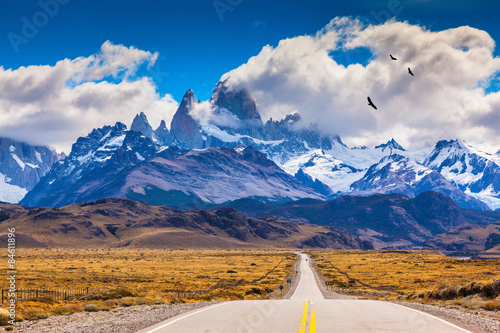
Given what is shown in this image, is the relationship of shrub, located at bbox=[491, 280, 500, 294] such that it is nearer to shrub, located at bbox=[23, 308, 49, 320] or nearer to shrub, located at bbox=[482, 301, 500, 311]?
shrub, located at bbox=[482, 301, 500, 311]

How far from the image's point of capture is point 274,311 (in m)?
29.1

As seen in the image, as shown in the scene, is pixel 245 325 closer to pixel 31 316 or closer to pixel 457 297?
pixel 31 316

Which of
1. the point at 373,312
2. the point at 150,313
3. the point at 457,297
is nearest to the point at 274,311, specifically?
the point at 373,312

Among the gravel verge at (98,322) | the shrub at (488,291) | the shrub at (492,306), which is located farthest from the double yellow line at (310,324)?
the shrub at (488,291)

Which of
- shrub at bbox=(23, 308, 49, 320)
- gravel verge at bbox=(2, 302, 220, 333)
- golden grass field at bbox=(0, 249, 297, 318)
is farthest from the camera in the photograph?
golden grass field at bbox=(0, 249, 297, 318)

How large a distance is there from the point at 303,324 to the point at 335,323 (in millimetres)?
1638

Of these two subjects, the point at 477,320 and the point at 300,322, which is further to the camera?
the point at 477,320

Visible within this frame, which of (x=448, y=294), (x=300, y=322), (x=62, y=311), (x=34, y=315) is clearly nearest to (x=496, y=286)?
(x=448, y=294)

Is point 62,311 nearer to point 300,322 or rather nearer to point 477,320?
point 300,322

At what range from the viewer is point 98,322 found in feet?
86.5

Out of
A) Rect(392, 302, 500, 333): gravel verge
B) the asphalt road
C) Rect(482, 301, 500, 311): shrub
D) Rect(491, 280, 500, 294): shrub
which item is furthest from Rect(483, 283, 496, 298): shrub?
the asphalt road

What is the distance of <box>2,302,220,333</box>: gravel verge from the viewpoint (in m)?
23.3

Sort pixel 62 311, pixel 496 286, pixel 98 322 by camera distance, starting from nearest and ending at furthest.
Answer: pixel 98 322 → pixel 62 311 → pixel 496 286

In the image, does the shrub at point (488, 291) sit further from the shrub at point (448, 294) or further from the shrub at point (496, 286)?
the shrub at point (448, 294)
